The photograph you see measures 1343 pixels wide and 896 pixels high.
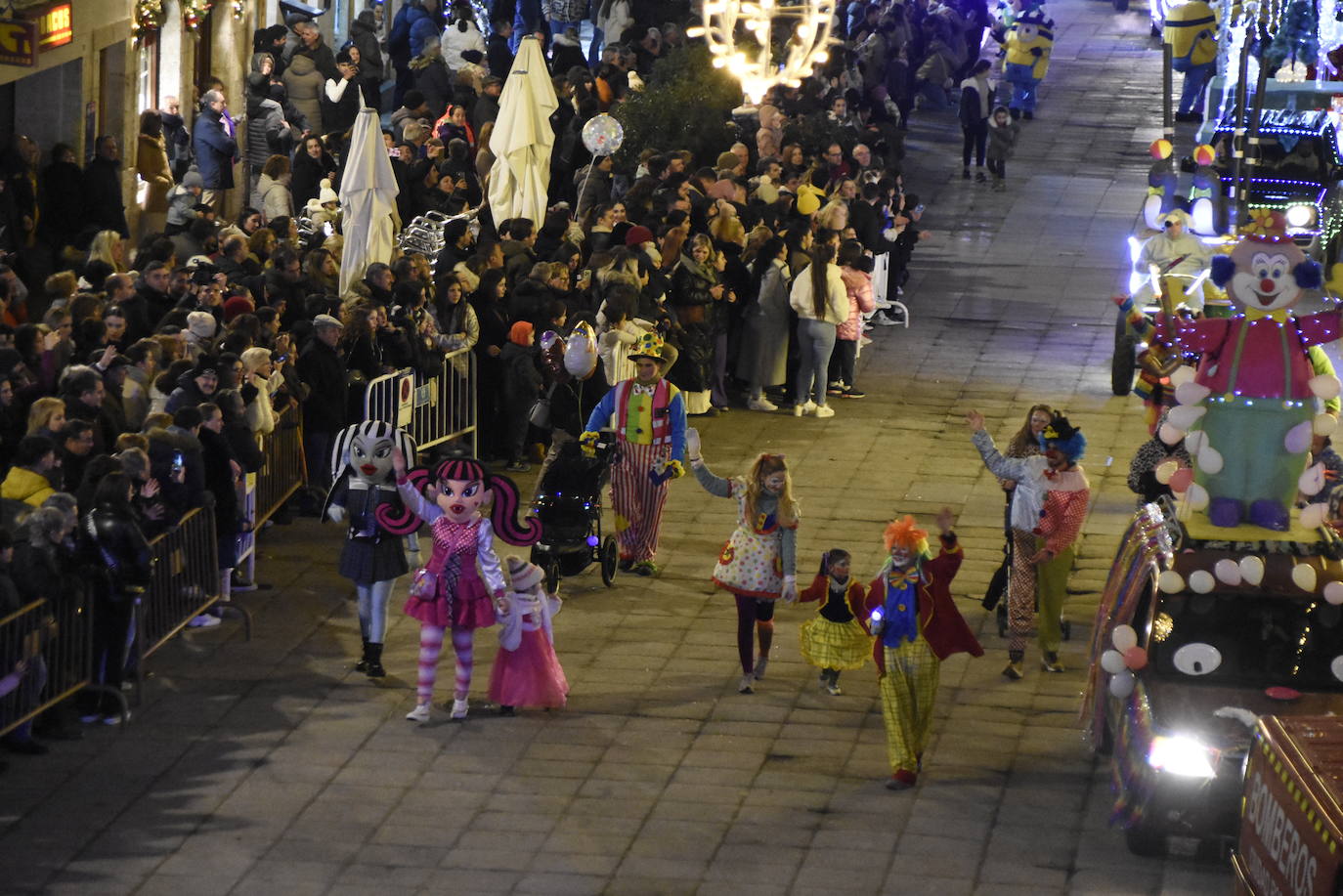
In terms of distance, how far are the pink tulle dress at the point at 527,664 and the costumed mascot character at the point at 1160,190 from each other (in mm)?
9313

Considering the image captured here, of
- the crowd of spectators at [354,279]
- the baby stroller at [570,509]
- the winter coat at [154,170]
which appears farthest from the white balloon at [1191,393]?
the winter coat at [154,170]

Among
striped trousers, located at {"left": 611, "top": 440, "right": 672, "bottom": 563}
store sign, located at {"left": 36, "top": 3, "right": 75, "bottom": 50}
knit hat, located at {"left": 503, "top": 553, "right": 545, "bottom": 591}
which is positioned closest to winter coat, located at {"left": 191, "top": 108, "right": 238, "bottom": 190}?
store sign, located at {"left": 36, "top": 3, "right": 75, "bottom": 50}

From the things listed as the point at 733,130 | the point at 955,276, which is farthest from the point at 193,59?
the point at 955,276

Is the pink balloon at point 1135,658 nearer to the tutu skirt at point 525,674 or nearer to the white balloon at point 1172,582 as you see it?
the white balloon at point 1172,582

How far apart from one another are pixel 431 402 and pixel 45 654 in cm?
613

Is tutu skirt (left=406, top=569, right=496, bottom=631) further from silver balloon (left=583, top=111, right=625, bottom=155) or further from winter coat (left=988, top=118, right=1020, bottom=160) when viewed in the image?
winter coat (left=988, top=118, right=1020, bottom=160)

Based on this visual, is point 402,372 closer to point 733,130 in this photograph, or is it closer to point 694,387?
point 694,387

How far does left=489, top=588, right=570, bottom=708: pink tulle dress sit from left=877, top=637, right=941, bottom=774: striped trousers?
2065 mm

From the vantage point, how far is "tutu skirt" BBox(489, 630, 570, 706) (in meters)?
13.8

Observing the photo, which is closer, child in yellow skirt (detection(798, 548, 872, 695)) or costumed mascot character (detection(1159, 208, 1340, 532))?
costumed mascot character (detection(1159, 208, 1340, 532))

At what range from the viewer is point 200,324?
16656 millimetres

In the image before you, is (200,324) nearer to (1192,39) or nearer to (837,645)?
(837,645)

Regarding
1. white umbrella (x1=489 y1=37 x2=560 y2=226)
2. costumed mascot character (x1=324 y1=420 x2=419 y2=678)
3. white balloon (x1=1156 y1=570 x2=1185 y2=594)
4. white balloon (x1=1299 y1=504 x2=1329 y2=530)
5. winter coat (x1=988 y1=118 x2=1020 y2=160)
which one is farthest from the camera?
winter coat (x1=988 y1=118 x2=1020 y2=160)

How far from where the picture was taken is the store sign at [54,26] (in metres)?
22.0
